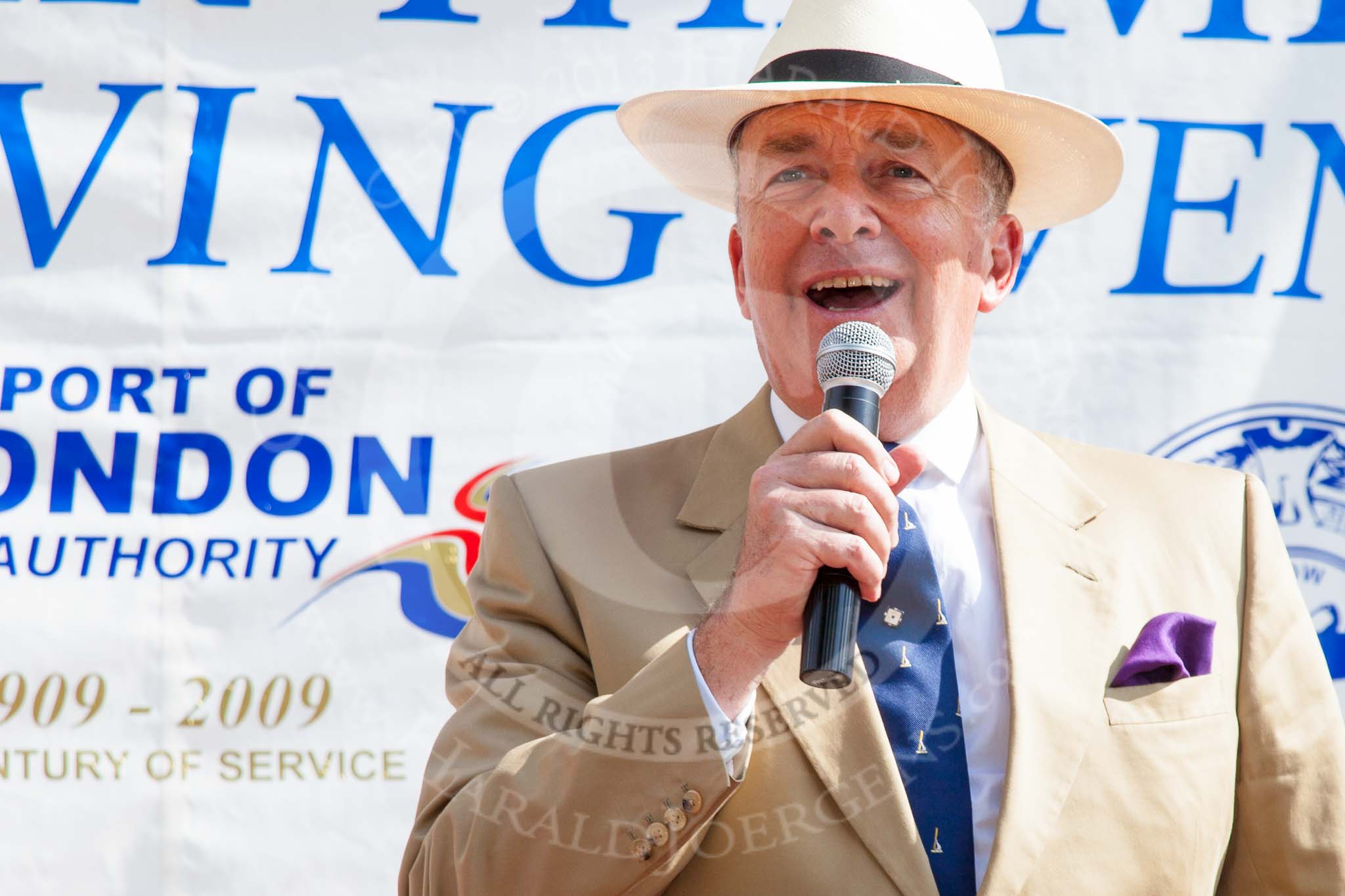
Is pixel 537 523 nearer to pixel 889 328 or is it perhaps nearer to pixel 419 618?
pixel 889 328

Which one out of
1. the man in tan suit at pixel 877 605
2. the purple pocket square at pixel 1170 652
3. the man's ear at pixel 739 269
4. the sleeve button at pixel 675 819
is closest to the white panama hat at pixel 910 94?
the man in tan suit at pixel 877 605

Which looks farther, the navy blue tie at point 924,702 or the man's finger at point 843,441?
the navy blue tie at point 924,702

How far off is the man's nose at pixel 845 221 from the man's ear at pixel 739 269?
0.24 meters

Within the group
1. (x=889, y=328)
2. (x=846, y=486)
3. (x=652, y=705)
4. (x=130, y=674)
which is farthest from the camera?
(x=130, y=674)

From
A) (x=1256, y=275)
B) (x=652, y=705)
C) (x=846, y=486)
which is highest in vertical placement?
(x=1256, y=275)

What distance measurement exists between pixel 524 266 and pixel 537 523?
1.16 meters

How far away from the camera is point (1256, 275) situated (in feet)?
10.5

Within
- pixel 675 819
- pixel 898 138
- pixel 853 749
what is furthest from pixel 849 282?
pixel 675 819

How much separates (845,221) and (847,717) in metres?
0.76

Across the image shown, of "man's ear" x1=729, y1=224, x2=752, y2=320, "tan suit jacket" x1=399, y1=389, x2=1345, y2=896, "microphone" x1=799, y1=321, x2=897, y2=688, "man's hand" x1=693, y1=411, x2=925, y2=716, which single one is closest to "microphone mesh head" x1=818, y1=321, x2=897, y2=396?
"microphone" x1=799, y1=321, x2=897, y2=688

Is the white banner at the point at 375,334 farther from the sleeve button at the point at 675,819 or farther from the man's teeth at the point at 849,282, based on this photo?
the sleeve button at the point at 675,819

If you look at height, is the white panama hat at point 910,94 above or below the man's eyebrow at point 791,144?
above

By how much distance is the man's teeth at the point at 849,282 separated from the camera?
2137 mm

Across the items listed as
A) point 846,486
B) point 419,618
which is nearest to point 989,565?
point 846,486
